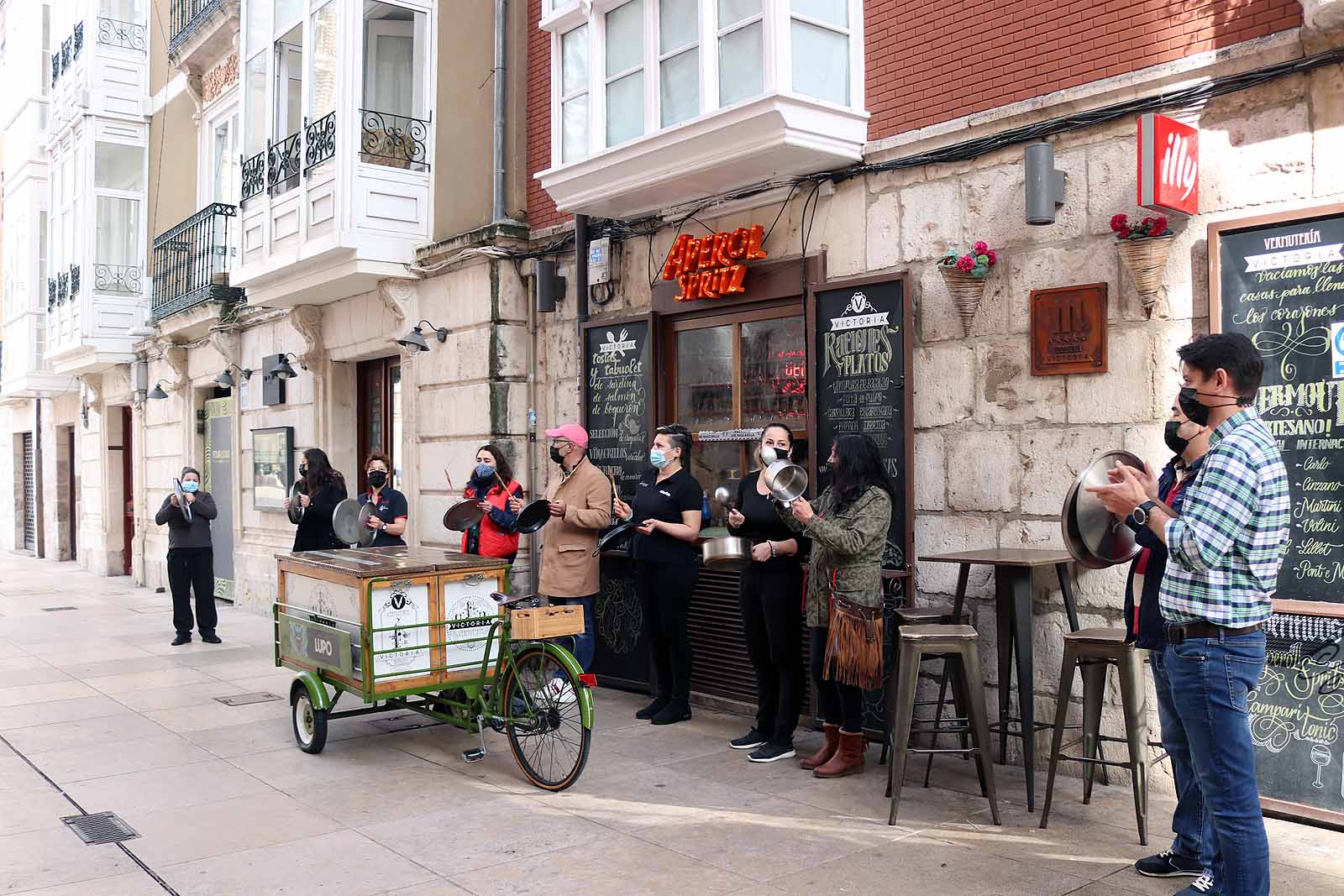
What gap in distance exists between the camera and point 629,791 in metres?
5.80

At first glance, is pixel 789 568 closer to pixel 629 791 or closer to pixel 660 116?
pixel 629 791

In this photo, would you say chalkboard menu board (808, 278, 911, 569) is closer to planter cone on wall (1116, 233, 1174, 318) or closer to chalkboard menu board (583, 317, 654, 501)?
planter cone on wall (1116, 233, 1174, 318)

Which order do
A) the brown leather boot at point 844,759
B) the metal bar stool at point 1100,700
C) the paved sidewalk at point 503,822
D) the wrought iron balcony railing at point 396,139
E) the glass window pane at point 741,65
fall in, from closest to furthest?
the paved sidewalk at point 503,822 → the metal bar stool at point 1100,700 → the brown leather boot at point 844,759 → the glass window pane at point 741,65 → the wrought iron balcony railing at point 396,139

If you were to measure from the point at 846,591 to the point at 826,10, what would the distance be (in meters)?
3.76

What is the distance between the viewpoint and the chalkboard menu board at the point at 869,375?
6531 mm

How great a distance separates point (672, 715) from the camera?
7387 millimetres

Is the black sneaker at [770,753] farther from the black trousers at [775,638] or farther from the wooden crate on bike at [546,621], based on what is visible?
the wooden crate on bike at [546,621]

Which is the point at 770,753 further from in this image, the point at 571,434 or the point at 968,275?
the point at 968,275

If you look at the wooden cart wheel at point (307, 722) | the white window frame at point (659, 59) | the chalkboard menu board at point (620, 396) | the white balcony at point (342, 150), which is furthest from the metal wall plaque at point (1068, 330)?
the white balcony at point (342, 150)

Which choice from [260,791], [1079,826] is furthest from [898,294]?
[260,791]

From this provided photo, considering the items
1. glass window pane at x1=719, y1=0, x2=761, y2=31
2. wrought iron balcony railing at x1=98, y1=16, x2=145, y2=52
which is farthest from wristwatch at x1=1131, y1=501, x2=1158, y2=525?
wrought iron balcony railing at x1=98, y1=16, x2=145, y2=52

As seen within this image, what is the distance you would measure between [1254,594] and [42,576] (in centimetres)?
1994

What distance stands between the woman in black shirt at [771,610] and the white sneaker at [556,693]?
1226mm

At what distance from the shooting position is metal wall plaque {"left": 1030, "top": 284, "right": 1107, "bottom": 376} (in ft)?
18.6
